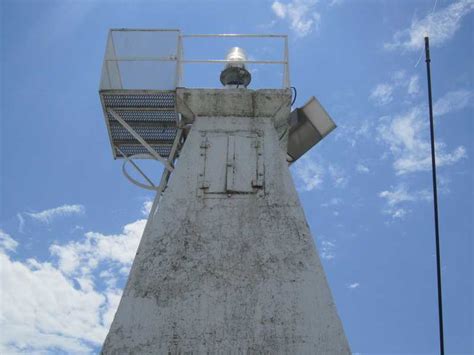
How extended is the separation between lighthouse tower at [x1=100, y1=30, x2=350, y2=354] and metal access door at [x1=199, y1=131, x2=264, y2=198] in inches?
0.6

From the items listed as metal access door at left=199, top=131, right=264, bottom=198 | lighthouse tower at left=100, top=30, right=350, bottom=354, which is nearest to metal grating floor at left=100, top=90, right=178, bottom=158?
lighthouse tower at left=100, top=30, right=350, bottom=354

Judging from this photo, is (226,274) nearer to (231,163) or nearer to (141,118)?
(231,163)

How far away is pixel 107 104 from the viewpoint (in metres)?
8.88

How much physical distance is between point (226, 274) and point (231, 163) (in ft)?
5.44

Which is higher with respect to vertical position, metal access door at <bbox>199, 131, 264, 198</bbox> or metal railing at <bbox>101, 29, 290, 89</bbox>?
metal railing at <bbox>101, 29, 290, 89</bbox>

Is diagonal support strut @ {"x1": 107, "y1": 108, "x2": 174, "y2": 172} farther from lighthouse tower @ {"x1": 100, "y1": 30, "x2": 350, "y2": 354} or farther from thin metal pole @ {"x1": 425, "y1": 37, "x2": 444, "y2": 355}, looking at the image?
thin metal pole @ {"x1": 425, "y1": 37, "x2": 444, "y2": 355}

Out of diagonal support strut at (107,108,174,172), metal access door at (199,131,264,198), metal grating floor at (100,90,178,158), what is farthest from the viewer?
metal grating floor at (100,90,178,158)

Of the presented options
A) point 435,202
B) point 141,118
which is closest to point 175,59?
point 141,118

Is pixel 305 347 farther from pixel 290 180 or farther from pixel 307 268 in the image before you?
pixel 290 180

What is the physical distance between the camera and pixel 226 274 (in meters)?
6.96

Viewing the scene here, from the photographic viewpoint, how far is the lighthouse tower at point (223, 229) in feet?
21.3

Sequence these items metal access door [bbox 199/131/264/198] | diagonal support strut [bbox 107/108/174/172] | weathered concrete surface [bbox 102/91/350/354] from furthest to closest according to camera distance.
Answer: diagonal support strut [bbox 107/108/174/172] < metal access door [bbox 199/131/264/198] < weathered concrete surface [bbox 102/91/350/354]

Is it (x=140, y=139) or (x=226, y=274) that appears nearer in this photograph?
(x=226, y=274)

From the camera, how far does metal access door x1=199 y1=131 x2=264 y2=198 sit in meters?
7.70
